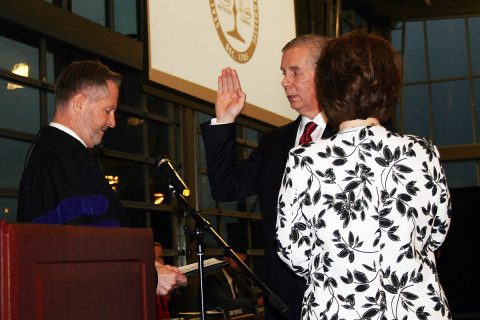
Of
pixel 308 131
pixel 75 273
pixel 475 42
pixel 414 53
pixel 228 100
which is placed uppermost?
pixel 475 42

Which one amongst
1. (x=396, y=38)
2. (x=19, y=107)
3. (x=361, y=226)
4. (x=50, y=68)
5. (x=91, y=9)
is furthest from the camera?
(x=396, y=38)

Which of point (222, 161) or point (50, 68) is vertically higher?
point (50, 68)

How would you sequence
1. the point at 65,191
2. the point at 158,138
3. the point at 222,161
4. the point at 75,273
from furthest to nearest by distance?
the point at 158,138
the point at 222,161
the point at 65,191
the point at 75,273

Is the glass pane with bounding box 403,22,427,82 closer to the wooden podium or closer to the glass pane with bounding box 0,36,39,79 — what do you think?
the glass pane with bounding box 0,36,39,79

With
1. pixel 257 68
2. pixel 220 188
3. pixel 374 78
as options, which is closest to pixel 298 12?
pixel 257 68

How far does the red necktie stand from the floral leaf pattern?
1.00 meters

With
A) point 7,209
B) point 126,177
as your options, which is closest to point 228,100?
point 7,209

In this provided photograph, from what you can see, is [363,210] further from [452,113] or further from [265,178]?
[452,113]

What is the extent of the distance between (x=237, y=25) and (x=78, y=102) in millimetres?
1894

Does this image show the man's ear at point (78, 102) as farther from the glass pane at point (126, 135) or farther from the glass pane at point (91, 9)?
the glass pane at point (126, 135)

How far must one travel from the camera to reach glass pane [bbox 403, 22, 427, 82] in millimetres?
15750

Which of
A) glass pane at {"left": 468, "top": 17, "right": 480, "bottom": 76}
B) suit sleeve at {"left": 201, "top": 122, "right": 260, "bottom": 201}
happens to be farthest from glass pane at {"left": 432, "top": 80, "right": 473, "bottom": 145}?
suit sleeve at {"left": 201, "top": 122, "right": 260, "bottom": 201}

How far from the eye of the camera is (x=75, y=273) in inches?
60.7

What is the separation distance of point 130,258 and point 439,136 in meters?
14.6
